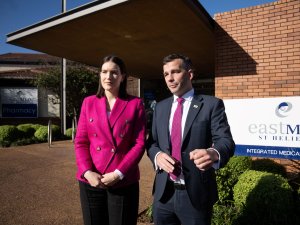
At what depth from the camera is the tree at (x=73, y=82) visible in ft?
61.2

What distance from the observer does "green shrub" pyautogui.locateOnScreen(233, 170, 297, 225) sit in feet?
12.2

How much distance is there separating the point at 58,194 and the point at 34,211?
2.99ft

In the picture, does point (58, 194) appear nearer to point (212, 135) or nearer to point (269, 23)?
point (212, 135)

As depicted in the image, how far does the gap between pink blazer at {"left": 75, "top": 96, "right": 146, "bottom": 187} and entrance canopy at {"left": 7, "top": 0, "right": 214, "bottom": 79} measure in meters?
3.67

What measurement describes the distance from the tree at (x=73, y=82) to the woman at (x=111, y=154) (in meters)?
16.5

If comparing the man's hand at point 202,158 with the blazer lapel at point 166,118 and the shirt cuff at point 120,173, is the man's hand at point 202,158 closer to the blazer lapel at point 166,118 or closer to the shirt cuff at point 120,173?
the blazer lapel at point 166,118

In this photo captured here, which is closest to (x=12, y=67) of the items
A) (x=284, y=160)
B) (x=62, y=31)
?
(x=62, y=31)

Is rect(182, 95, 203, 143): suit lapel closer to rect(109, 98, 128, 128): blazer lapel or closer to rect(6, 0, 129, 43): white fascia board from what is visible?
rect(109, 98, 128, 128): blazer lapel

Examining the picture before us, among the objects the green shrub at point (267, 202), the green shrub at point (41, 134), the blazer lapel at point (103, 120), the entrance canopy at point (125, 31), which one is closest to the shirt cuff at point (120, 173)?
the blazer lapel at point (103, 120)

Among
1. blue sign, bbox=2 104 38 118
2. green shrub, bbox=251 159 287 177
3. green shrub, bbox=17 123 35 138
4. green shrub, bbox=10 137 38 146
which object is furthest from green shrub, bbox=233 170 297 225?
blue sign, bbox=2 104 38 118

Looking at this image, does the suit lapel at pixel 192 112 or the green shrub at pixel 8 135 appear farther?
the green shrub at pixel 8 135

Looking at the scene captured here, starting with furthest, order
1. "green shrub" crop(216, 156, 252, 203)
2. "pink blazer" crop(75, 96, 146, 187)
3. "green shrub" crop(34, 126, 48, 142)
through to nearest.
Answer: "green shrub" crop(34, 126, 48, 142) < "green shrub" crop(216, 156, 252, 203) < "pink blazer" crop(75, 96, 146, 187)

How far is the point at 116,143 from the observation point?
240cm

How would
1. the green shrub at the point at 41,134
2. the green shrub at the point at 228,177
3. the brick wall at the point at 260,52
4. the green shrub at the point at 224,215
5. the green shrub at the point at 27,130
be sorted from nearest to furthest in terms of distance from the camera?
the green shrub at the point at 224,215
the green shrub at the point at 228,177
the brick wall at the point at 260,52
the green shrub at the point at 41,134
the green shrub at the point at 27,130
